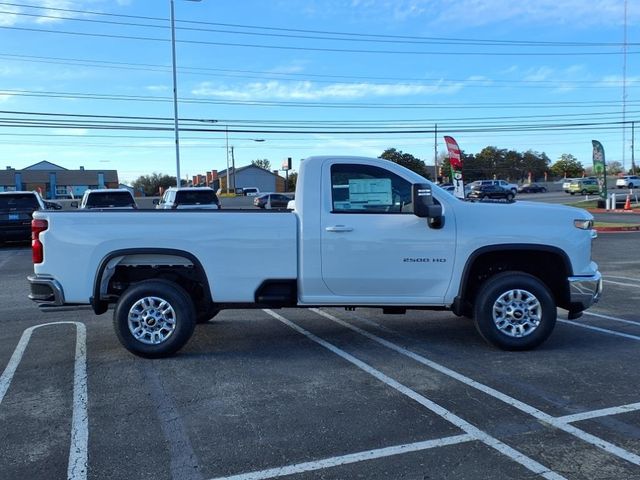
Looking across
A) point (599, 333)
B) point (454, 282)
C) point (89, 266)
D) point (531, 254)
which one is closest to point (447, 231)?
point (454, 282)

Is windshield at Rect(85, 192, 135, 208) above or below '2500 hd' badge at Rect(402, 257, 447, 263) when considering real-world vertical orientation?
above

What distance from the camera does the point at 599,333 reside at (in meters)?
6.87

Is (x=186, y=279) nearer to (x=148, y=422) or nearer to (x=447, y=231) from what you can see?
(x=148, y=422)

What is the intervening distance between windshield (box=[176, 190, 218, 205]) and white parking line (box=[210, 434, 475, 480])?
1560 cm

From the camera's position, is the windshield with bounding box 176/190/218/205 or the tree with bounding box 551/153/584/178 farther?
the tree with bounding box 551/153/584/178

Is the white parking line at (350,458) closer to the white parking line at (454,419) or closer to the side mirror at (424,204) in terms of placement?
the white parking line at (454,419)

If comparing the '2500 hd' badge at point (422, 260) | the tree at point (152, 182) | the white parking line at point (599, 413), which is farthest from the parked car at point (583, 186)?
the tree at point (152, 182)

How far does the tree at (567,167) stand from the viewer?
111312 mm

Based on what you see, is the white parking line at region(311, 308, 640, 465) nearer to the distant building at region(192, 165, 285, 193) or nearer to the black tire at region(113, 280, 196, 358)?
the black tire at region(113, 280, 196, 358)

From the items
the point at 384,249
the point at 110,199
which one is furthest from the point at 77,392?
the point at 110,199

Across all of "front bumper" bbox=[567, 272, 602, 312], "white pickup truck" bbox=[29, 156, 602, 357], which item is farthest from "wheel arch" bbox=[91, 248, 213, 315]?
"front bumper" bbox=[567, 272, 602, 312]

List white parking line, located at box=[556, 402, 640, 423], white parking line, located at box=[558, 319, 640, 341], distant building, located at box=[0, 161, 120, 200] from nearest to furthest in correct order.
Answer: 1. white parking line, located at box=[556, 402, 640, 423]
2. white parking line, located at box=[558, 319, 640, 341]
3. distant building, located at box=[0, 161, 120, 200]

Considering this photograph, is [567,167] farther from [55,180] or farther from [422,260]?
[422,260]

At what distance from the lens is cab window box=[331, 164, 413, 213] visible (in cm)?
598
